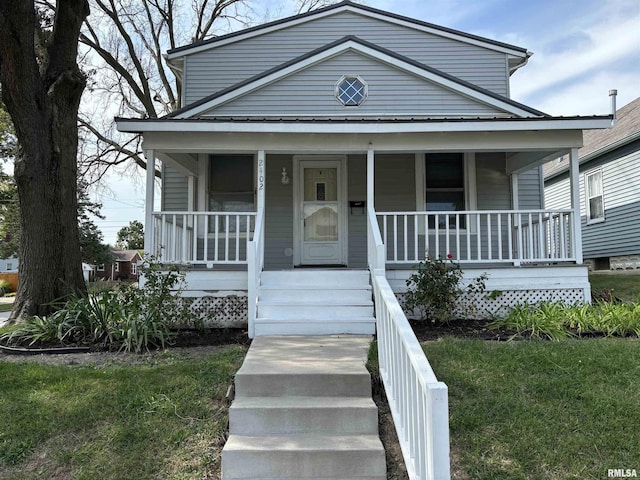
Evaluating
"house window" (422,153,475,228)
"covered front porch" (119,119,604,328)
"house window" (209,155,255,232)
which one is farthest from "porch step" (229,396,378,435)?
"house window" (422,153,475,228)

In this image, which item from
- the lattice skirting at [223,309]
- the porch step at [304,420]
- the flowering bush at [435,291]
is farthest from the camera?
the lattice skirting at [223,309]

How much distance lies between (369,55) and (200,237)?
498 cm

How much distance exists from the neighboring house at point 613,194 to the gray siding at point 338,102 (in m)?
6.97

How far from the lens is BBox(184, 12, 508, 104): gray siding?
10.1 m

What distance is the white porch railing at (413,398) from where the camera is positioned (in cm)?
234

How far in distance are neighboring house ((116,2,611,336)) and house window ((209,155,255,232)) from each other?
3 cm

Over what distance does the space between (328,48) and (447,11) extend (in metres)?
6.77

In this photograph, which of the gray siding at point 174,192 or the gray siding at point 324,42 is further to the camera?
the gray siding at point 324,42

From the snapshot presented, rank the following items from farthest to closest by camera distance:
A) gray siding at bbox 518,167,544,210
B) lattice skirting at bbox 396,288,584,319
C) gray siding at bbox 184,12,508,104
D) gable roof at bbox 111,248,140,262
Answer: gable roof at bbox 111,248,140,262, gray siding at bbox 184,12,508,104, gray siding at bbox 518,167,544,210, lattice skirting at bbox 396,288,584,319

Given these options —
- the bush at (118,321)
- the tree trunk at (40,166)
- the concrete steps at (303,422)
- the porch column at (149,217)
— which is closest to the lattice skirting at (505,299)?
the concrete steps at (303,422)

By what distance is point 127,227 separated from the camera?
72.7m

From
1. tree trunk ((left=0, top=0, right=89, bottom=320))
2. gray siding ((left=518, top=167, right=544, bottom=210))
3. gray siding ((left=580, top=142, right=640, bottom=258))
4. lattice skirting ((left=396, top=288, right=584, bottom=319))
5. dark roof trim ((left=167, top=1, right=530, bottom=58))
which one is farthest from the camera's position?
gray siding ((left=580, top=142, right=640, bottom=258))

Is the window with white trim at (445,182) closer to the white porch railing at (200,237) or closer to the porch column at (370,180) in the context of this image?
the porch column at (370,180)

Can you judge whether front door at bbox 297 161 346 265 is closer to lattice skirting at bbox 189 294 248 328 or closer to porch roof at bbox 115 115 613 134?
porch roof at bbox 115 115 613 134
